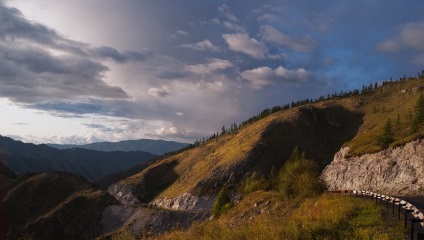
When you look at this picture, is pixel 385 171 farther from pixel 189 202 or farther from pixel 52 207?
pixel 52 207

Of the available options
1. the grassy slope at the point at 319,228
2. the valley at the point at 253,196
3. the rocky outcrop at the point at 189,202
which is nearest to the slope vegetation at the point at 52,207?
the valley at the point at 253,196

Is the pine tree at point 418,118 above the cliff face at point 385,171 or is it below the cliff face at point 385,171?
above

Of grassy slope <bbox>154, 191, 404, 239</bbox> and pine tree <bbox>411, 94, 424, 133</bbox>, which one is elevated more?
pine tree <bbox>411, 94, 424, 133</bbox>

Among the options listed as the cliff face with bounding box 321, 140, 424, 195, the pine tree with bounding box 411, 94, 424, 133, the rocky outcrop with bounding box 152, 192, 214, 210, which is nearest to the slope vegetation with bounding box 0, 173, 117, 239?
the rocky outcrop with bounding box 152, 192, 214, 210

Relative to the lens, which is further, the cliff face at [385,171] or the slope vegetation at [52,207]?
the slope vegetation at [52,207]

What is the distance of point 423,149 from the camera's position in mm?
71750

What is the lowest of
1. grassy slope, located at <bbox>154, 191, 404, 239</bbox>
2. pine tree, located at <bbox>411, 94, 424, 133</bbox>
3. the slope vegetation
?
the slope vegetation

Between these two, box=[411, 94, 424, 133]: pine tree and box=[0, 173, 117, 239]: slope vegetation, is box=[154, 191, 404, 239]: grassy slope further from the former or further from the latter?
box=[0, 173, 117, 239]: slope vegetation

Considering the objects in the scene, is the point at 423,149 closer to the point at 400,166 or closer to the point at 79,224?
the point at 400,166

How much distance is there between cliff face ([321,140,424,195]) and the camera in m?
65.0

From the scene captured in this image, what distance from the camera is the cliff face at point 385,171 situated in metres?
65.0

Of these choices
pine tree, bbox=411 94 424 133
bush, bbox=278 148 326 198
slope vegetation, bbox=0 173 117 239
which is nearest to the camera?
bush, bbox=278 148 326 198

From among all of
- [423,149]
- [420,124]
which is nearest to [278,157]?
[420,124]

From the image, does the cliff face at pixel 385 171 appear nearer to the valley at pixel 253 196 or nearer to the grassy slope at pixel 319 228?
the valley at pixel 253 196
